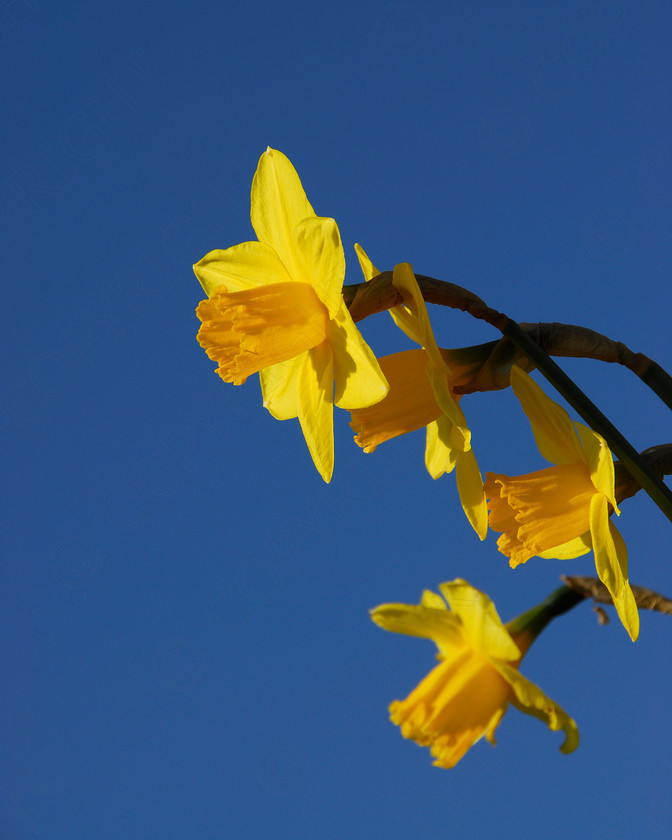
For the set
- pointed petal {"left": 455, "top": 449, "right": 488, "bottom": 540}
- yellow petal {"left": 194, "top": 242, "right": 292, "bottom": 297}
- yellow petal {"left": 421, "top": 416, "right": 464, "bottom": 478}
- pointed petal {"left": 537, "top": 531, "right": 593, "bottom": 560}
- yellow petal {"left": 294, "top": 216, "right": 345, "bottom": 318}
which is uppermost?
yellow petal {"left": 194, "top": 242, "right": 292, "bottom": 297}

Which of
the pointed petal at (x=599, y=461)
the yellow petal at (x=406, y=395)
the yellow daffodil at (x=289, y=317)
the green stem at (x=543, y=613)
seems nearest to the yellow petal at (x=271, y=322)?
the yellow daffodil at (x=289, y=317)

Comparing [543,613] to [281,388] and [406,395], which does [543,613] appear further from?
[281,388]

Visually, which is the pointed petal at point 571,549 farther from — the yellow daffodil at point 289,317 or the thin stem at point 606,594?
the yellow daffodil at point 289,317

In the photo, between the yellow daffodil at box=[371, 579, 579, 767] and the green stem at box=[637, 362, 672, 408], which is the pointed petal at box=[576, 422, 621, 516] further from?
the yellow daffodil at box=[371, 579, 579, 767]

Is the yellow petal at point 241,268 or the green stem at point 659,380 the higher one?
the yellow petal at point 241,268

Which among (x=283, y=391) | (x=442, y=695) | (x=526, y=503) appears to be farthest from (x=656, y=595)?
(x=283, y=391)

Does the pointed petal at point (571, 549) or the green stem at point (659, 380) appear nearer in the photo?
the green stem at point (659, 380)

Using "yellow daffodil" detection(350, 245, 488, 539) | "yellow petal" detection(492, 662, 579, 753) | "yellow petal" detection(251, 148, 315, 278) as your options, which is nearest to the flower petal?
"yellow daffodil" detection(350, 245, 488, 539)
